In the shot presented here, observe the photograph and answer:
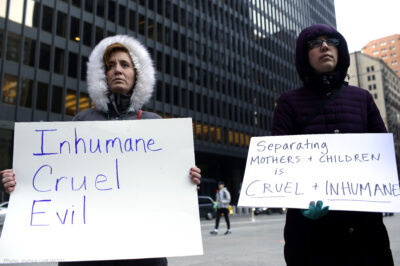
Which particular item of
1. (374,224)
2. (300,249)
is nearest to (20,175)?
(300,249)

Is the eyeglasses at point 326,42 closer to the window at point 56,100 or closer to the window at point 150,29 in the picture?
the window at point 56,100

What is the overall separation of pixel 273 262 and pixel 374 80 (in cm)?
11420

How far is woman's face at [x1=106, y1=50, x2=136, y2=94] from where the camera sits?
2.59m

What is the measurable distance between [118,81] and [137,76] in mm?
177

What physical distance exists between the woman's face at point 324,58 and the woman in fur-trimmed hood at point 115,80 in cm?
117

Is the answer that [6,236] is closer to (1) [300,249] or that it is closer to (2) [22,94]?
(1) [300,249]

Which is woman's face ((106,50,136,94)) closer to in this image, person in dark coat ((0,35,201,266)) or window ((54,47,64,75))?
person in dark coat ((0,35,201,266))

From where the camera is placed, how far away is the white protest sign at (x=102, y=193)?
2.15 metres

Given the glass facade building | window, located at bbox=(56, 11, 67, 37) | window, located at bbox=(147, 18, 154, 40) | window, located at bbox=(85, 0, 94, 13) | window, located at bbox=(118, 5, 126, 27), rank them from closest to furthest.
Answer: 1. the glass facade building
2. window, located at bbox=(56, 11, 67, 37)
3. window, located at bbox=(85, 0, 94, 13)
4. window, located at bbox=(118, 5, 126, 27)
5. window, located at bbox=(147, 18, 154, 40)

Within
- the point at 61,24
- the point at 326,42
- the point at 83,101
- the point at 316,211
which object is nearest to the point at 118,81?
the point at 326,42

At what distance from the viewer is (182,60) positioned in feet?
134

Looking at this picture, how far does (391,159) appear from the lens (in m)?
2.08

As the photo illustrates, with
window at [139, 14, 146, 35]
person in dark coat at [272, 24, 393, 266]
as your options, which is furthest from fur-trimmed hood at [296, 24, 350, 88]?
window at [139, 14, 146, 35]

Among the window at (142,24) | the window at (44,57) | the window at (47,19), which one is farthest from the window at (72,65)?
the window at (142,24)
